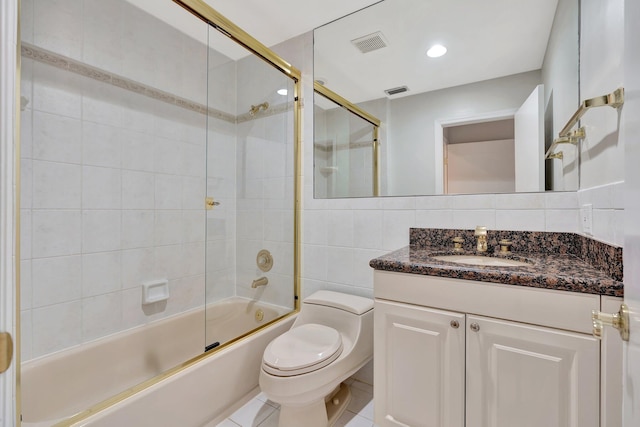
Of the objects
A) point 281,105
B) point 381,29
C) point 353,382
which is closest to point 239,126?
point 281,105

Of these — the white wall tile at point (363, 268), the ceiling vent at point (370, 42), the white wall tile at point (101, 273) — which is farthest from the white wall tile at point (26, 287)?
the ceiling vent at point (370, 42)

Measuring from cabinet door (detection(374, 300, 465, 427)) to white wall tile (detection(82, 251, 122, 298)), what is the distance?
150cm

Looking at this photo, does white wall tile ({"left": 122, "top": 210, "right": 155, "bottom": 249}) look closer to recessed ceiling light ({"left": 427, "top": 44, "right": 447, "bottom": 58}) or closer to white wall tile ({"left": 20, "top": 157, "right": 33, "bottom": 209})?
white wall tile ({"left": 20, "top": 157, "right": 33, "bottom": 209})

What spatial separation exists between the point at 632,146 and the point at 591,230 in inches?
33.7

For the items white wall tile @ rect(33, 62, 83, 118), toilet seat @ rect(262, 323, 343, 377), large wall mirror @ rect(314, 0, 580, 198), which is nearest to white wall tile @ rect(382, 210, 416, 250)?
large wall mirror @ rect(314, 0, 580, 198)

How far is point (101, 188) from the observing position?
1.58m

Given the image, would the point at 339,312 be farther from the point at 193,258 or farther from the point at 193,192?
the point at 193,192

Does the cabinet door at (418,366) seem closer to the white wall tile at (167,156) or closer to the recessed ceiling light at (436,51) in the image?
the recessed ceiling light at (436,51)

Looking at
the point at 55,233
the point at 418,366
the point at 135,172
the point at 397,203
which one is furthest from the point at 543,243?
the point at 55,233

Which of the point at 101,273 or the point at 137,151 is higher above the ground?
the point at 137,151

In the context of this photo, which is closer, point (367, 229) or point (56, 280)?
point (56, 280)

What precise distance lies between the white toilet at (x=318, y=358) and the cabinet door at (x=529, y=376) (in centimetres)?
56

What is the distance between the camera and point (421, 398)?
1100 mm

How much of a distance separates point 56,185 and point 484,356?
205cm
